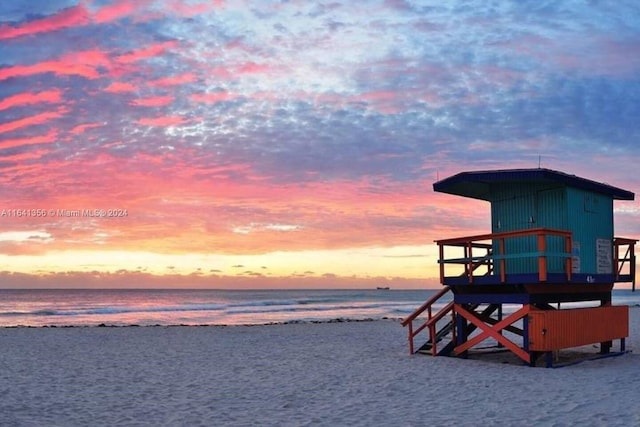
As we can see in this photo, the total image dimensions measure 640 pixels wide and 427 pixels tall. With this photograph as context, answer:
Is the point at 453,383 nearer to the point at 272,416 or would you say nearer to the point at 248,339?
the point at 272,416

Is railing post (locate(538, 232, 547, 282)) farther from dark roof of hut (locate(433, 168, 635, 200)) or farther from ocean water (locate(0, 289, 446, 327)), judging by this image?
ocean water (locate(0, 289, 446, 327))

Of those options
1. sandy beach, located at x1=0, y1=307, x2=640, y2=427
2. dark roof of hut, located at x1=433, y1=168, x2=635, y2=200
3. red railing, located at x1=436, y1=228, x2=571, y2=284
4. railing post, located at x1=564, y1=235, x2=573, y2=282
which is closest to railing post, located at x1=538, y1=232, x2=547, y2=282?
red railing, located at x1=436, y1=228, x2=571, y2=284

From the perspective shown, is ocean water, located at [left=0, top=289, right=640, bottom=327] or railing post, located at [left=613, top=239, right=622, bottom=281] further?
ocean water, located at [left=0, top=289, right=640, bottom=327]

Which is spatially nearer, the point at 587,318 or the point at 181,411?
the point at 181,411

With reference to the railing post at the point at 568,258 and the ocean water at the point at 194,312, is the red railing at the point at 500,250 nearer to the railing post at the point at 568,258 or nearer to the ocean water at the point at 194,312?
the railing post at the point at 568,258

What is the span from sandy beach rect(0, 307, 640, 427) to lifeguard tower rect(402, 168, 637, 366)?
805mm

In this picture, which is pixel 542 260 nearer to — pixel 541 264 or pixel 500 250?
pixel 541 264

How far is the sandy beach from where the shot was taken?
9453 millimetres

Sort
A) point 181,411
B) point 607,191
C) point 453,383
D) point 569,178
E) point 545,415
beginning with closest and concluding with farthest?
point 545,415
point 181,411
point 453,383
point 569,178
point 607,191

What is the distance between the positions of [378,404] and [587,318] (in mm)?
7646

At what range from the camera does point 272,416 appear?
31.8ft

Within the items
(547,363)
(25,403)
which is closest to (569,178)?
(547,363)

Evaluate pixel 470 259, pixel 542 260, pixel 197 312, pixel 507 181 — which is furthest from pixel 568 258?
pixel 197 312

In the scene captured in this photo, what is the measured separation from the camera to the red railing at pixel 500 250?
1351cm
